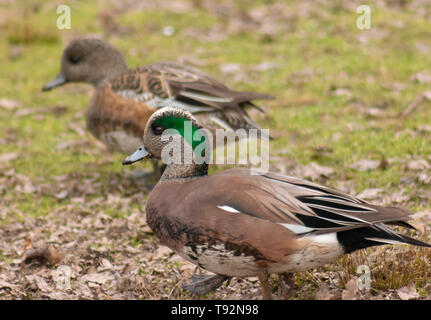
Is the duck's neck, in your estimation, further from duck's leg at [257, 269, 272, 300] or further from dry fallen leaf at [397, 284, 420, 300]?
dry fallen leaf at [397, 284, 420, 300]

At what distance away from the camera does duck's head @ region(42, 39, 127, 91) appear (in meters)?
6.62

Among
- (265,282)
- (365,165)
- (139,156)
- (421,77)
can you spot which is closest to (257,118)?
(365,165)

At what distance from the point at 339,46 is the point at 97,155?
4453 mm

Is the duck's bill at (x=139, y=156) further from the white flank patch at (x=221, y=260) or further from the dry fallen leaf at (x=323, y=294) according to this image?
the dry fallen leaf at (x=323, y=294)

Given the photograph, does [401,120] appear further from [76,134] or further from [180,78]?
[76,134]

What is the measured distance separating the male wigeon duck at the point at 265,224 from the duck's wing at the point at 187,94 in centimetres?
212

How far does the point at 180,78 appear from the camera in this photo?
5988mm

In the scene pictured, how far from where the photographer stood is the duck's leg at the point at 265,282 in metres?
3.65

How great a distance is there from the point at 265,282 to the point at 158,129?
1.22m

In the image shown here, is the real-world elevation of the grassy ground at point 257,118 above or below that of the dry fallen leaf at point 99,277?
above

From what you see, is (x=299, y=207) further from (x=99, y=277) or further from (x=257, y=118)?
(x=257, y=118)

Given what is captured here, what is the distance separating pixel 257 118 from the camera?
7.71m

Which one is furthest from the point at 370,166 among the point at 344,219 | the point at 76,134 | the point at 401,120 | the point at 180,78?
the point at 76,134

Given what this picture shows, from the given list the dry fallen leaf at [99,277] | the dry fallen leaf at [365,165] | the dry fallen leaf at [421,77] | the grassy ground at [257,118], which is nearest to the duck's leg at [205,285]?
the grassy ground at [257,118]
